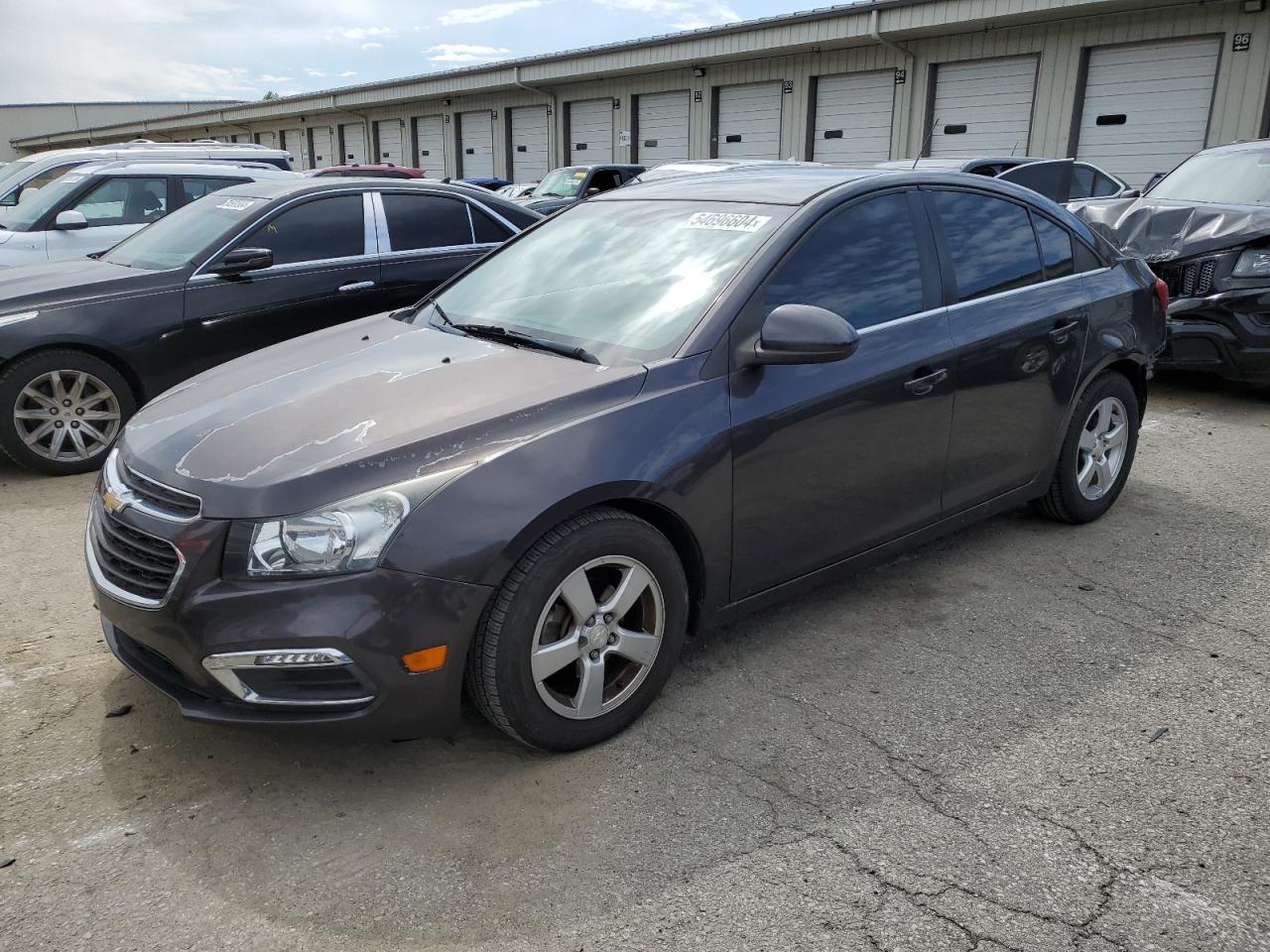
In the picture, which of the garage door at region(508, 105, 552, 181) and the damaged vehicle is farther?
the garage door at region(508, 105, 552, 181)

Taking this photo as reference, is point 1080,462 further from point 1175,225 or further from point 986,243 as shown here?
point 1175,225

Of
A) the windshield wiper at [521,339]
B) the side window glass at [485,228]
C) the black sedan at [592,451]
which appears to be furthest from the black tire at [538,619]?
the side window glass at [485,228]

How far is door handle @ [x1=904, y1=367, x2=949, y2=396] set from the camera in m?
3.58

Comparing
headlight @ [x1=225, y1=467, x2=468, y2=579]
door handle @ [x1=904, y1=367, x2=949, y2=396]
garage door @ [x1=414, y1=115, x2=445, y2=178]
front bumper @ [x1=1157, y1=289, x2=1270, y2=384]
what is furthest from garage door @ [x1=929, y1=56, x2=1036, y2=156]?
garage door @ [x1=414, y1=115, x2=445, y2=178]

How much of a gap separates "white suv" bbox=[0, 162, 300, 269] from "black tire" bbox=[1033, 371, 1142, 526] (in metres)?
6.80

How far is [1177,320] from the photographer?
704cm

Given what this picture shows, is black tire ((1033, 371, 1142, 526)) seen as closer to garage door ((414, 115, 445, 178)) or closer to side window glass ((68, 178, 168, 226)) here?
side window glass ((68, 178, 168, 226))

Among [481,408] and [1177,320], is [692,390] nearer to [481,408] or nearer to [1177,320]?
[481,408]

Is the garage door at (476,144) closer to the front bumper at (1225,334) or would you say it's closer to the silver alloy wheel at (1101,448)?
the front bumper at (1225,334)

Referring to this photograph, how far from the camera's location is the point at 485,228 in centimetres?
698

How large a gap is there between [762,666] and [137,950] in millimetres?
2014

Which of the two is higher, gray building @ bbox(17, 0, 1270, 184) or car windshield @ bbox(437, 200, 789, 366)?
gray building @ bbox(17, 0, 1270, 184)

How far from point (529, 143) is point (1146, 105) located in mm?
16570

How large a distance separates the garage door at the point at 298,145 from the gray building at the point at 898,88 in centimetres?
1202
